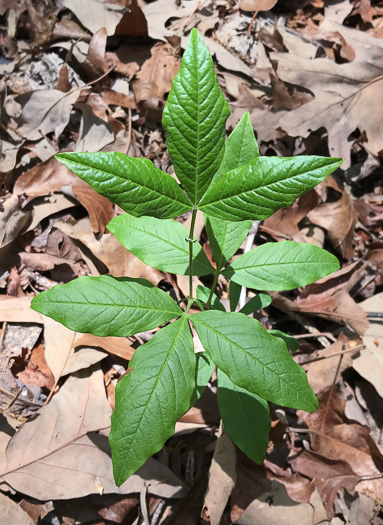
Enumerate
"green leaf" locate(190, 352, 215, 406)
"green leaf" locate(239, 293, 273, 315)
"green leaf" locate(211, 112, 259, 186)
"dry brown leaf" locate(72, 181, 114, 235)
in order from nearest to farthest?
"green leaf" locate(211, 112, 259, 186) < "green leaf" locate(190, 352, 215, 406) < "green leaf" locate(239, 293, 273, 315) < "dry brown leaf" locate(72, 181, 114, 235)

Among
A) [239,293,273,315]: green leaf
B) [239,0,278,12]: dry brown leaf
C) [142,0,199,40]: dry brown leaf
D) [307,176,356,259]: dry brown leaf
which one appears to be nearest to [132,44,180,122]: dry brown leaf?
[142,0,199,40]: dry brown leaf

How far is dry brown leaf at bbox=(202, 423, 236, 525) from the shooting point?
206 cm

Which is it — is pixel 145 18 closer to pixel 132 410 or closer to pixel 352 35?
pixel 352 35

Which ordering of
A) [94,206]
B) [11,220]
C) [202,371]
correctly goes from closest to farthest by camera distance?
[202,371], [11,220], [94,206]

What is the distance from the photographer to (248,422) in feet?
5.92

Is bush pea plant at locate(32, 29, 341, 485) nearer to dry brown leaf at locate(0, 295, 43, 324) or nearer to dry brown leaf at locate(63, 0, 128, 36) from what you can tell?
dry brown leaf at locate(0, 295, 43, 324)

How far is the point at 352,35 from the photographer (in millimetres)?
3248

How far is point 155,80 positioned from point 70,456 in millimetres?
2477

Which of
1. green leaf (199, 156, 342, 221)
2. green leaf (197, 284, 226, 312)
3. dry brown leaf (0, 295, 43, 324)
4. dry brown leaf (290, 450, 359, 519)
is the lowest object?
dry brown leaf (290, 450, 359, 519)

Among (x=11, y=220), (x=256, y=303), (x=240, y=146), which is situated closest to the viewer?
(x=240, y=146)

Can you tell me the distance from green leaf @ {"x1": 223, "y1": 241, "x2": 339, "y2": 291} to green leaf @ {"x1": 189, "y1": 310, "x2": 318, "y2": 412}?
0.34 meters

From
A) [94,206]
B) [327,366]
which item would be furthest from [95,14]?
[327,366]

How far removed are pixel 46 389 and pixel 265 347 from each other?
1.42 meters

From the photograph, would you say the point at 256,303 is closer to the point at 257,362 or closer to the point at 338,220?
the point at 257,362
